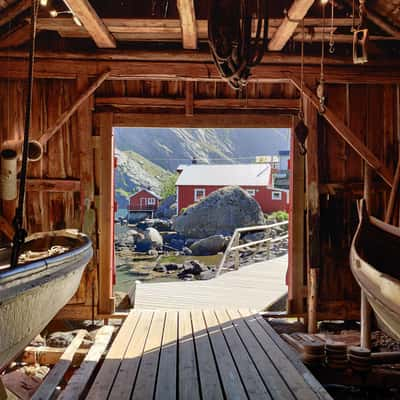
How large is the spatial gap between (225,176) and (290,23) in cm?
2863

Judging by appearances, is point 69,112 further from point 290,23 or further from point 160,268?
point 160,268

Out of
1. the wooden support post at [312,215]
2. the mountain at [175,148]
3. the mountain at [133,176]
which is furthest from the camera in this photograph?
the mountain at [175,148]

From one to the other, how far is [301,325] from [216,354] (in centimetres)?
233

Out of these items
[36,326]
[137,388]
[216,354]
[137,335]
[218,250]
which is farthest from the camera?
[218,250]

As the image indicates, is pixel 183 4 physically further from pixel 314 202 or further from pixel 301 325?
pixel 301 325

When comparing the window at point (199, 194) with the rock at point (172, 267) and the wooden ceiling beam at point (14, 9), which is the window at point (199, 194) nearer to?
the rock at point (172, 267)

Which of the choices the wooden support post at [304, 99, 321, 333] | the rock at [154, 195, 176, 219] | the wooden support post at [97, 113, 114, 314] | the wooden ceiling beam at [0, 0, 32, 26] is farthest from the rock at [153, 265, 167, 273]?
the rock at [154, 195, 176, 219]

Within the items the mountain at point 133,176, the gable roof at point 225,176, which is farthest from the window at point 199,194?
the mountain at point 133,176

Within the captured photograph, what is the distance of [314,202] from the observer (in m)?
5.94

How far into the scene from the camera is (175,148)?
91.1 metres

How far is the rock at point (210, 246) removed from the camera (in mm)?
23500

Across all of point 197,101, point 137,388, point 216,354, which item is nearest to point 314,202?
point 197,101

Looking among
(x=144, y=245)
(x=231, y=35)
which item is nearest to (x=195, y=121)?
(x=231, y=35)

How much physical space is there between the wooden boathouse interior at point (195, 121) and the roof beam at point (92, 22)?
0.05 meters
